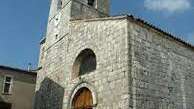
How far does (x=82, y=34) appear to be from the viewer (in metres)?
12.5

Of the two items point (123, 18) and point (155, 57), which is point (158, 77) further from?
point (123, 18)

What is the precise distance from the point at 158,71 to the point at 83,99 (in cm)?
307

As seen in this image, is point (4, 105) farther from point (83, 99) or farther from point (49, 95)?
point (83, 99)

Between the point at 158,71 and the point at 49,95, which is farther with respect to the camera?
the point at 49,95

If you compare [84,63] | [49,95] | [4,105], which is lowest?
[4,105]

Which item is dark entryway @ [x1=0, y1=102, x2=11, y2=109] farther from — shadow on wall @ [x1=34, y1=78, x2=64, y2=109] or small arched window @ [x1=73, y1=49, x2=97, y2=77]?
small arched window @ [x1=73, y1=49, x2=97, y2=77]

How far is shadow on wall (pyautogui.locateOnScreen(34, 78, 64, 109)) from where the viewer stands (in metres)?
12.6

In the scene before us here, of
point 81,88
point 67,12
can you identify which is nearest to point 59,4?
point 67,12

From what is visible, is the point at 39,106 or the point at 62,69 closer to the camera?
the point at 62,69

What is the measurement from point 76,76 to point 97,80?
173cm

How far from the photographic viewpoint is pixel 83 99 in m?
11.4

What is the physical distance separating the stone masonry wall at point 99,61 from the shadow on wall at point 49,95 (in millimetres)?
51

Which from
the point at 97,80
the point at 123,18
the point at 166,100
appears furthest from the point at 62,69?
the point at 166,100

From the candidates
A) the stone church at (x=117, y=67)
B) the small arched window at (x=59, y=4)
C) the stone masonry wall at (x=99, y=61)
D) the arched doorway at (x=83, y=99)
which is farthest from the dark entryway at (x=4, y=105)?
the arched doorway at (x=83, y=99)
